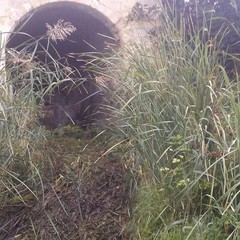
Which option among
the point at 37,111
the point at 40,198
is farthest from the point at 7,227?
the point at 37,111

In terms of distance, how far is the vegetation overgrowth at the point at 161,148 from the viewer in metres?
2.92

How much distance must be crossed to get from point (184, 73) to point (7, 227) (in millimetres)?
1362

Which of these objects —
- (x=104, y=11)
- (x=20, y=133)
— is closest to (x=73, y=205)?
(x=20, y=133)

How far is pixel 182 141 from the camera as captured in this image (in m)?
3.12

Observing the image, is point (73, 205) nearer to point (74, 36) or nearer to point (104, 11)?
point (104, 11)

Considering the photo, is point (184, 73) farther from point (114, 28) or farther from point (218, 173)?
point (114, 28)

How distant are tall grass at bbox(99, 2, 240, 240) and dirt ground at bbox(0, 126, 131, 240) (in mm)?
188

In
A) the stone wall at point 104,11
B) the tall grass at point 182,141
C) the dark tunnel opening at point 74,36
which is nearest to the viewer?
the tall grass at point 182,141

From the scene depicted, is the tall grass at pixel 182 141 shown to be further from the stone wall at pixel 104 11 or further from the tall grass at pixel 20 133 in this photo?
the stone wall at pixel 104 11

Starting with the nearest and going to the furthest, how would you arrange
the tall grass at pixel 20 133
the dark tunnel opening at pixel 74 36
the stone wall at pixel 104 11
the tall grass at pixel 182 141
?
the tall grass at pixel 182 141, the tall grass at pixel 20 133, the stone wall at pixel 104 11, the dark tunnel opening at pixel 74 36

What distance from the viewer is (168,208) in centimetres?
310

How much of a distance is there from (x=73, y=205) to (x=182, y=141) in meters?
0.82

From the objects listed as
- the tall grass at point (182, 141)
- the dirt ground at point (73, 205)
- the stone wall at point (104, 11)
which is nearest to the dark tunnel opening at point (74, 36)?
the stone wall at point (104, 11)

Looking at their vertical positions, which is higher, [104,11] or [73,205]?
[104,11]
